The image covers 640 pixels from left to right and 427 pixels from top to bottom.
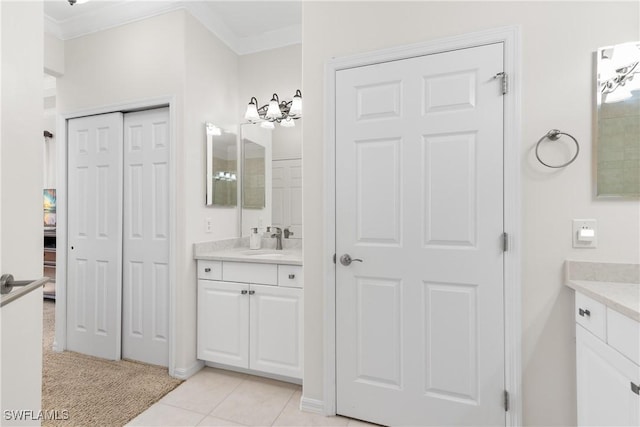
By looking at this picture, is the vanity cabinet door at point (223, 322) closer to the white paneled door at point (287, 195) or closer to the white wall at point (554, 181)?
the white paneled door at point (287, 195)

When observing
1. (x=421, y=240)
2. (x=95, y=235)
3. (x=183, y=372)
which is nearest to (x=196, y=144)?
(x=95, y=235)

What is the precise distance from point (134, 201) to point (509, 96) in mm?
2738

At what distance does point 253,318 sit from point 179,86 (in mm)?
1834

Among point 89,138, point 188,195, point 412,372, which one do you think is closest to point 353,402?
point 412,372

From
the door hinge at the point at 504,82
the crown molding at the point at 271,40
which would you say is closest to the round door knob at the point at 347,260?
the door hinge at the point at 504,82

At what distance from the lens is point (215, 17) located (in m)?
2.62

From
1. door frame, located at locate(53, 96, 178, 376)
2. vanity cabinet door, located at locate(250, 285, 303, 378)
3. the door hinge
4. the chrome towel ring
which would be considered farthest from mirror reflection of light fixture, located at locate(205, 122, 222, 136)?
the chrome towel ring

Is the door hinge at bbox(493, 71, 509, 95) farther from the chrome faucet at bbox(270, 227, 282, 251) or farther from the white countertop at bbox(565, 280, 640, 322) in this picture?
the chrome faucet at bbox(270, 227, 282, 251)

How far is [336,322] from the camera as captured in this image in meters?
1.88

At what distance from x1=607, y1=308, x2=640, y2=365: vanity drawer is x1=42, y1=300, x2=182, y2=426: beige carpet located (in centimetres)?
247

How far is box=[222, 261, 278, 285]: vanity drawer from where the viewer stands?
2211 millimetres

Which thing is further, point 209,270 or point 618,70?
point 209,270

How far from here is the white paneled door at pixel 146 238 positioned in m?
2.48

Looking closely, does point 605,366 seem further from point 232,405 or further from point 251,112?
point 251,112
